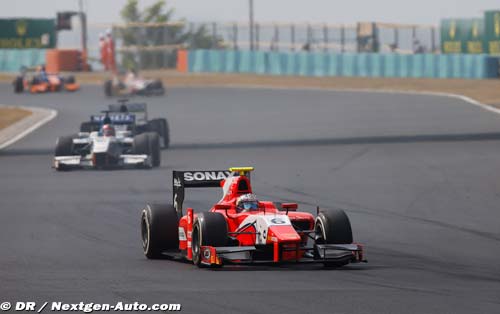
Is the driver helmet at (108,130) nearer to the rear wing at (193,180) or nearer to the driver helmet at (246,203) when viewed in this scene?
the rear wing at (193,180)

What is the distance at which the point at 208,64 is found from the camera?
92250mm

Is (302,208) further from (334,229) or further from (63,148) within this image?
(63,148)

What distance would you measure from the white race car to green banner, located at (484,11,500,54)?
54.8m

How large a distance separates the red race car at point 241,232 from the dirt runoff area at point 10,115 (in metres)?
28.7

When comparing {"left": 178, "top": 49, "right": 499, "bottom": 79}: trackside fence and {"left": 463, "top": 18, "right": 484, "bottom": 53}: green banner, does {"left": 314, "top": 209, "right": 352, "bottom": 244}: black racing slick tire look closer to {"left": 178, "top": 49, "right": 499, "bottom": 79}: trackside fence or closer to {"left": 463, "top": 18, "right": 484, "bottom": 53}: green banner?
{"left": 178, "top": 49, "right": 499, "bottom": 79}: trackside fence

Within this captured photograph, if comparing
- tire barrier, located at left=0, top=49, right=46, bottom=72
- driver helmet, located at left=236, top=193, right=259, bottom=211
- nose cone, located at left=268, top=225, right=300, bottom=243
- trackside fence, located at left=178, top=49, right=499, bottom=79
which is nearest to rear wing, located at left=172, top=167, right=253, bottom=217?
driver helmet, located at left=236, top=193, right=259, bottom=211

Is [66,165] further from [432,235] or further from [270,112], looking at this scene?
[270,112]

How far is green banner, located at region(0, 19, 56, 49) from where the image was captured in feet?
248

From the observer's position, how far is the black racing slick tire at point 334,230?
1377 centimetres

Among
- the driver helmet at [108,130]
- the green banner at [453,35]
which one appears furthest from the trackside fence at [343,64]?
the driver helmet at [108,130]

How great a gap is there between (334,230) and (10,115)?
3683 cm

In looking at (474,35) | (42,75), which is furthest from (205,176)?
(474,35)

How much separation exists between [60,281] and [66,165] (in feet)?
49.0

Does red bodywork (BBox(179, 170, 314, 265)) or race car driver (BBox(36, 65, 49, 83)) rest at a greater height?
red bodywork (BBox(179, 170, 314, 265))
